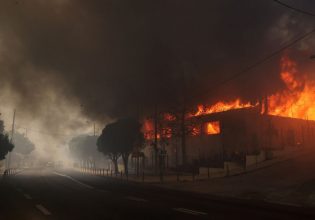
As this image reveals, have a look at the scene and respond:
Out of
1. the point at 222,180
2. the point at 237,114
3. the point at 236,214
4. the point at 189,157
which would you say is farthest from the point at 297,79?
the point at 236,214

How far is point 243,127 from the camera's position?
5312 centimetres

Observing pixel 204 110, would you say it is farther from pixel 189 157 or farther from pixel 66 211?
pixel 66 211

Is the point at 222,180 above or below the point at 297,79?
below

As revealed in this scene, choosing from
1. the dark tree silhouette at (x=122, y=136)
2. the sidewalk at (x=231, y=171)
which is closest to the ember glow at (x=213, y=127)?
the dark tree silhouette at (x=122, y=136)

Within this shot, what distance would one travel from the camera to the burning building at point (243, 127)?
5172 centimetres

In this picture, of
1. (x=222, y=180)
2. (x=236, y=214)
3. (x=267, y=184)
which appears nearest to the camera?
(x=236, y=214)

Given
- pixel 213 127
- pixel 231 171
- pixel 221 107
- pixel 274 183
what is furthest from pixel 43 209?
pixel 221 107

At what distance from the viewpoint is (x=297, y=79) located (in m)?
63.2

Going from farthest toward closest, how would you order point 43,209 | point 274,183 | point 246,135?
1. point 246,135
2. point 274,183
3. point 43,209

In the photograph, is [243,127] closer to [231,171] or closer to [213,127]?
[213,127]

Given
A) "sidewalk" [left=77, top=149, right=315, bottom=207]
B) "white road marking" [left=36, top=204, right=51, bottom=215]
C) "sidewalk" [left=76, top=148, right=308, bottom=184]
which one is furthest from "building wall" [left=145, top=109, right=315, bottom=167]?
"white road marking" [left=36, top=204, right=51, bottom=215]

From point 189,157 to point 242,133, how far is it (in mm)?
10331

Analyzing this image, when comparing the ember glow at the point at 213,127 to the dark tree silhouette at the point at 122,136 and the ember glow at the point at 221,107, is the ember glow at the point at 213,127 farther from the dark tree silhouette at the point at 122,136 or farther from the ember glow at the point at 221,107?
the dark tree silhouette at the point at 122,136

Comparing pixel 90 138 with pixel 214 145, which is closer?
pixel 214 145
